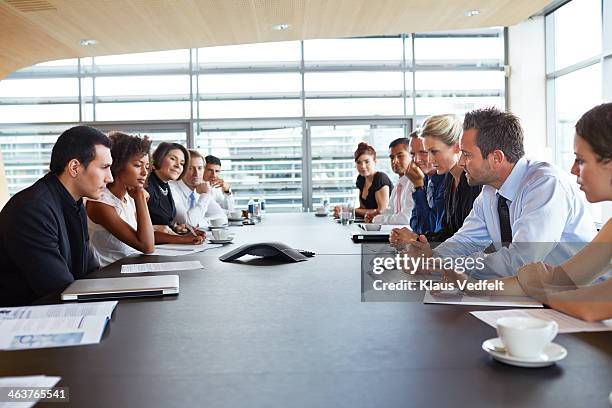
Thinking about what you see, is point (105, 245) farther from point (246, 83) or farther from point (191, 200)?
point (246, 83)

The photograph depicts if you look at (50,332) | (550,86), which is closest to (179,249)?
(50,332)

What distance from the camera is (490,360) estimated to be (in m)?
1.17

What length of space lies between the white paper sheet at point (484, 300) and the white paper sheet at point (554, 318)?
7cm

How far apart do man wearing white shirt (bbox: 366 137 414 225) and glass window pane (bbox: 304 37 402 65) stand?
355 cm

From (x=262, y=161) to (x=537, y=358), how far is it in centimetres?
802

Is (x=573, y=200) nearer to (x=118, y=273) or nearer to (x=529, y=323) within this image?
(x=529, y=323)

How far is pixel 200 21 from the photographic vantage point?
6238mm

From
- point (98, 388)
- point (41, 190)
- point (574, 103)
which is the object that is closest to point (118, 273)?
point (41, 190)

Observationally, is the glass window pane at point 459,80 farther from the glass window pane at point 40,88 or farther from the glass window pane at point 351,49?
the glass window pane at point 40,88

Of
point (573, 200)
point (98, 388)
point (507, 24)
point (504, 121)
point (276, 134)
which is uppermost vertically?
point (507, 24)

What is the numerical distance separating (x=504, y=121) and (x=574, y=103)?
20.8ft

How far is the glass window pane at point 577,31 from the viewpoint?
24.2 ft

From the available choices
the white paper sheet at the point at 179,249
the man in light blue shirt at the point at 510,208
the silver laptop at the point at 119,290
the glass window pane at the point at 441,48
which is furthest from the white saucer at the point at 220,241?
the glass window pane at the point at 441,48

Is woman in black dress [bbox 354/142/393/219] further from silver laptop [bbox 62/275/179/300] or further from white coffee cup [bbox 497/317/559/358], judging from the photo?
white coffee cup [bbox 497/317/559/358]
